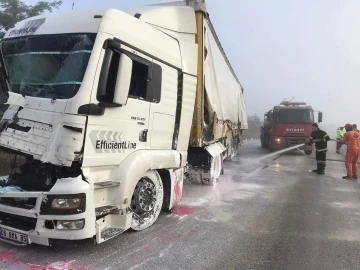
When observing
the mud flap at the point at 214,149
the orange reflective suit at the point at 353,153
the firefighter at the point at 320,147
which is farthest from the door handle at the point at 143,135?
the firefighter at the point at 320,147

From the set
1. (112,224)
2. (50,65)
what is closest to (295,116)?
(112,224)

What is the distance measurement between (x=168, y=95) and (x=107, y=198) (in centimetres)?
186

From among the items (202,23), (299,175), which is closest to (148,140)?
(202,23)

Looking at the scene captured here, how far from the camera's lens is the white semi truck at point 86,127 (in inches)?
133

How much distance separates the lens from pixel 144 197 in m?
4.40

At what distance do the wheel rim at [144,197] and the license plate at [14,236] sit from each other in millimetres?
1319

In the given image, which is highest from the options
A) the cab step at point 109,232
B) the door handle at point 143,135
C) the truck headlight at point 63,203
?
the door handle at point 143,135

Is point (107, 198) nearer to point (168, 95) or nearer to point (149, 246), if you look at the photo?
point (149, 246)

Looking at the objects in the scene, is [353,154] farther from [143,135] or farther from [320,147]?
[143,135]

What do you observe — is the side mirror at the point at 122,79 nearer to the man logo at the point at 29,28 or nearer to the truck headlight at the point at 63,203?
the truck headlight at the point at 63,203

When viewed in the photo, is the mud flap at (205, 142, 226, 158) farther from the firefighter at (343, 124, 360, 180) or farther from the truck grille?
the truck grille

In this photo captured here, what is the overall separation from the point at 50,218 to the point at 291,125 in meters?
14.2

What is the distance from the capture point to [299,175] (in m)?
9.74

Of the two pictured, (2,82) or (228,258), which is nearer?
(228,258)
